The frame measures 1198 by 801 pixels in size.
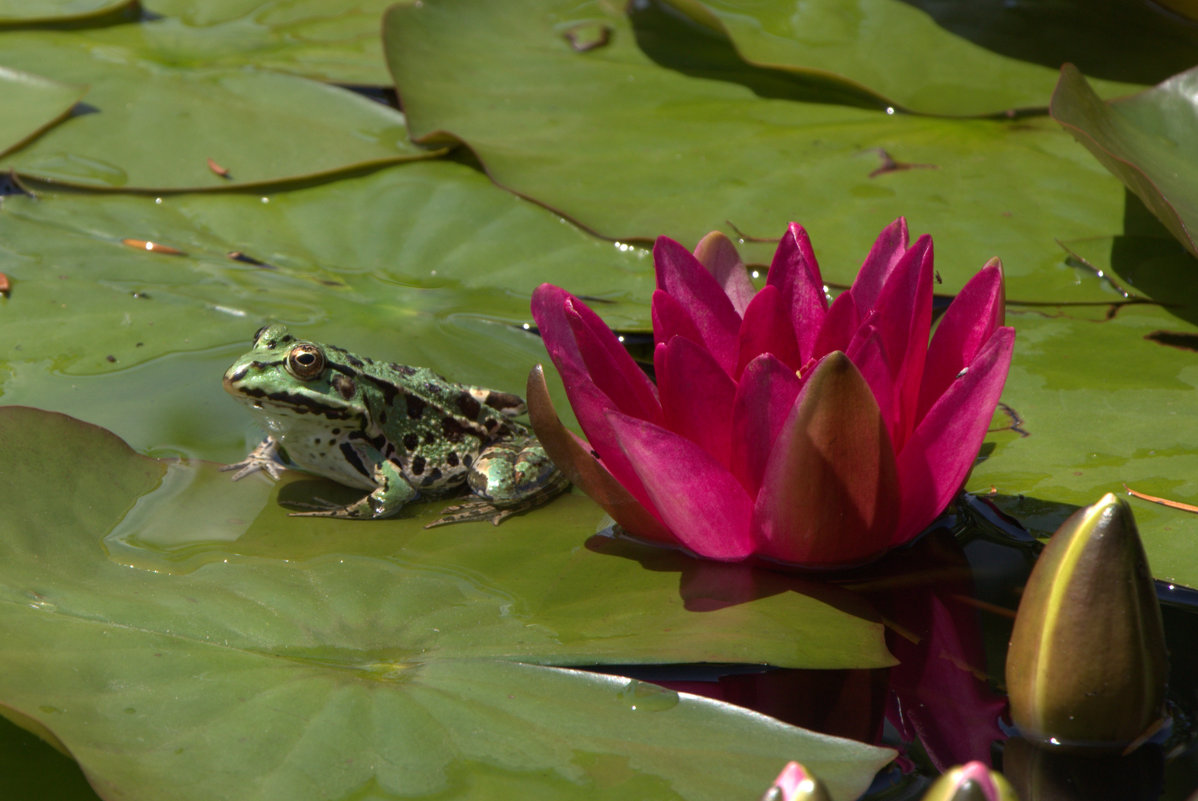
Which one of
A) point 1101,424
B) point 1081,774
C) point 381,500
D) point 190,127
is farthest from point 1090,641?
point 190,127

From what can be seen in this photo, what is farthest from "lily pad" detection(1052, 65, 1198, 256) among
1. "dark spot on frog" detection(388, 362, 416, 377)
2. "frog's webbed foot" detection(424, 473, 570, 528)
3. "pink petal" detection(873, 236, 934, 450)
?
"dark spot on frog" detection(388, 362, 416, 377)

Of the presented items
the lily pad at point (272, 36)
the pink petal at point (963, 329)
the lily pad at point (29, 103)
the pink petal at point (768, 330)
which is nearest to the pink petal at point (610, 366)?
the pink petal at point (768, 330)

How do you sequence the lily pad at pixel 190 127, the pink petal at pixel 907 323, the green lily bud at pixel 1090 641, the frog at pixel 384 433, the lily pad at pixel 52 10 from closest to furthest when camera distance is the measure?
1. the green lily bud at pixel 1090 641
2. the pink petal at pixel 907 323
3. the frog at pixel 384 433
4. the lily pad at pixel 190 127
5. the lily pad at pixel 52 10

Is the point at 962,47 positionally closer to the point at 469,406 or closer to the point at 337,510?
the point at 469,406

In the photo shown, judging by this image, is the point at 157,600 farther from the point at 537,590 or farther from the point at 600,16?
the point at 600,16

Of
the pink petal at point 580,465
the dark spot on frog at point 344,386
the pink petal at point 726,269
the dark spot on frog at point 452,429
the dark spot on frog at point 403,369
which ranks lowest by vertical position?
the dark spot on frog at point 452,429

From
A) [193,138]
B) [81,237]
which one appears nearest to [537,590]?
[81,237]

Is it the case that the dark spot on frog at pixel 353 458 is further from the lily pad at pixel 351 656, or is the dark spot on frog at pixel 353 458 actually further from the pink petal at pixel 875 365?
the pink petal at pixel 875 365
